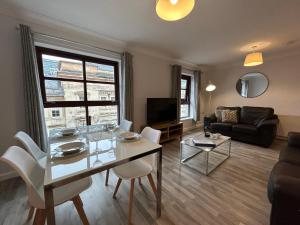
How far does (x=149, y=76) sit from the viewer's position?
3.56 m

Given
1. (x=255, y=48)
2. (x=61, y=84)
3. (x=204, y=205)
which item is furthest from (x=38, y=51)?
(x=255, y=48)

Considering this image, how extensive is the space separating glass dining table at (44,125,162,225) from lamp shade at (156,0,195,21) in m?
1.19

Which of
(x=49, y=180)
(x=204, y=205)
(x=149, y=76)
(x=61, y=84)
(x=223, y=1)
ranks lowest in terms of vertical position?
(x=204, y=205)

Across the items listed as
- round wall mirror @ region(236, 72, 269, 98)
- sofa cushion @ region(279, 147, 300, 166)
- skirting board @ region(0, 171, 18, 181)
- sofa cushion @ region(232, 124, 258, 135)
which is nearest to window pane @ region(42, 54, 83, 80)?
skirting board @ region(0, 171, 18, 181)

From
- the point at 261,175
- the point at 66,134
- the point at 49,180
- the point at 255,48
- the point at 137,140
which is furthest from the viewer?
the point at 255,48

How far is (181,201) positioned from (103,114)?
88.6 inches

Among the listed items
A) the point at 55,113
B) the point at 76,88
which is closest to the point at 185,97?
the point at 76,88

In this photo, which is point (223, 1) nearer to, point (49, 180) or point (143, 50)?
point (143, 50)

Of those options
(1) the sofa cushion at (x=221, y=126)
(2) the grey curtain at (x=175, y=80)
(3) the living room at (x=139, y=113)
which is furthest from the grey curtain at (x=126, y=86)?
(1) the sofa cushion at (x=221, y=126)

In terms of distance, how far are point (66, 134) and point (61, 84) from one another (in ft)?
4.20

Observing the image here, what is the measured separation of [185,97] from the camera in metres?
5.05

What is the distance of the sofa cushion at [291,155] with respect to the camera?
1651 mm

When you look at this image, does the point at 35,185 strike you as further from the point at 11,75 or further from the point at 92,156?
the point at 11,75

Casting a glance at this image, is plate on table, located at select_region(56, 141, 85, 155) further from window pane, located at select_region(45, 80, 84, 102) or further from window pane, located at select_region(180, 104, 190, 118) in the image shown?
window pane, located at select_region(180, 104, 190, 118)
